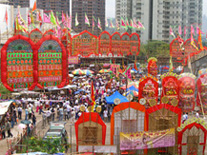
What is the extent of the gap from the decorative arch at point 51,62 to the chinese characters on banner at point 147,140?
8.38 metres

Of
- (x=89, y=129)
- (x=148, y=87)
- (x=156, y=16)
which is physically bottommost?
(x=89, y=129)

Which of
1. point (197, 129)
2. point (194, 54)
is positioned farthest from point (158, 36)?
point (197, 129)

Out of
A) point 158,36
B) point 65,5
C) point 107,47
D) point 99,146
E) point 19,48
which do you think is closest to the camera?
point 99,146

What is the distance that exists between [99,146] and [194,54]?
2505cm

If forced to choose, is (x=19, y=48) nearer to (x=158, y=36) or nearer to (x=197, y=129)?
(x=197, y=129)

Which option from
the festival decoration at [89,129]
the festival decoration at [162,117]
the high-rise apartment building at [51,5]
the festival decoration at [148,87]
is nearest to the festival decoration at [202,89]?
the festival decoration at [148,87]

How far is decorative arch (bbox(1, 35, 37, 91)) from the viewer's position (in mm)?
18828

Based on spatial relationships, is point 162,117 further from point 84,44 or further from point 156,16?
point 156,16

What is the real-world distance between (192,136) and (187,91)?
7986 millimetres

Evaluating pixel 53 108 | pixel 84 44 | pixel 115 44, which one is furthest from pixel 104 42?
pixel 53 108

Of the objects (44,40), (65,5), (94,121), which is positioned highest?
(65,5)

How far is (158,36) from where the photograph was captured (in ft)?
233

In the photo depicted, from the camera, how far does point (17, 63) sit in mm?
19000

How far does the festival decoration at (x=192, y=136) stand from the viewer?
42.8 ft
